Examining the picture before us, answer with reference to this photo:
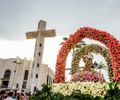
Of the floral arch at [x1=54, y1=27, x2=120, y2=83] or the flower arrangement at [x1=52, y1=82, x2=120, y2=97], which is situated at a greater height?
the floral arch at [x1=54, y1=27, x2=120, y2=83]

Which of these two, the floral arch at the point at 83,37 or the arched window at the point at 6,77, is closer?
the floral arch at the point at 83,37

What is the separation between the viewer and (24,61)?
56531 mm

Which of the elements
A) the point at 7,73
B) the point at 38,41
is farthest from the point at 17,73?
the point at 38,41

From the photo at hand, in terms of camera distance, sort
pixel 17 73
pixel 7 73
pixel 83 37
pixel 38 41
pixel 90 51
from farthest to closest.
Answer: pixel 7 73, pixel 17 73, pixel 38 41, pixel 90 51, pixel 83 37

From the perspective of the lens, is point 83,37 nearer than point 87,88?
No

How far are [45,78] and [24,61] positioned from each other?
7.05 metres

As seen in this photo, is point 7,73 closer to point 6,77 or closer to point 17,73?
point 6,77

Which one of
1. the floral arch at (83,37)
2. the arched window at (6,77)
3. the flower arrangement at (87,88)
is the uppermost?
the arched window at (6,77)

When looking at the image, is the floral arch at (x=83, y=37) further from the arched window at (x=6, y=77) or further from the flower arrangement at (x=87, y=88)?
the arched window at (x=6, y=77)

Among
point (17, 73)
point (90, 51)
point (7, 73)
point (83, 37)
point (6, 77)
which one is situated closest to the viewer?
point (83, 37)

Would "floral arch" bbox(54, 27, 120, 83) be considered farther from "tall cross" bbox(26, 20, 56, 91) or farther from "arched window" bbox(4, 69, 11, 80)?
"arched window" bbox(4, 69, 11, 80)

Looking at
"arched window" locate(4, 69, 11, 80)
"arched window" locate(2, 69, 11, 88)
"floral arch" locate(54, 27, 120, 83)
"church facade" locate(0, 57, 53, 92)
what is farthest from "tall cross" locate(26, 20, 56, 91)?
"floral arch" locate(54, 27, 120, 83)

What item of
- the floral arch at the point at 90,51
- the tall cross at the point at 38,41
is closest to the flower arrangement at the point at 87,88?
the floral arch at the point at 90,51

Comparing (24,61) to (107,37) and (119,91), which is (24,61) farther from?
(119,91)
